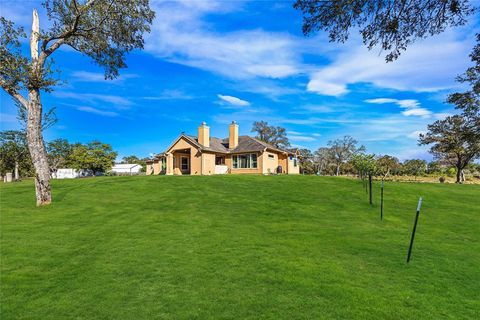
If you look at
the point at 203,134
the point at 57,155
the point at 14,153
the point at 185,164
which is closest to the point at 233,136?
the point at 203,134

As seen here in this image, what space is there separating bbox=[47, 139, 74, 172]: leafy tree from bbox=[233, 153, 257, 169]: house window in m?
37.2

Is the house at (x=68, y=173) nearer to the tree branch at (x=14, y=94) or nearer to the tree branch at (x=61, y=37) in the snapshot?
the tree branch at (x=14, y=94)

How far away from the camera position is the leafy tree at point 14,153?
41219 millimetres

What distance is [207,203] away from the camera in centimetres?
1311

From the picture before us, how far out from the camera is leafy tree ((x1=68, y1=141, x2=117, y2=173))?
49844 millimetres

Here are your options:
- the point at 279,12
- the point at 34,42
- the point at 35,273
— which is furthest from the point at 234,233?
the point at 34,42

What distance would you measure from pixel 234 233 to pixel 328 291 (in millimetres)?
4064

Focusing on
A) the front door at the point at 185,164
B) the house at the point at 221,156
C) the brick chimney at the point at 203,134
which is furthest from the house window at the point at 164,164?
the brick chimney at the point at 203,134

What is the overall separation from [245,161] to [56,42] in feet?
75.2

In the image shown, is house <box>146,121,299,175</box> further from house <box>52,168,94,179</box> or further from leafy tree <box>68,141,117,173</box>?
house <box>52,168,94,179</box>

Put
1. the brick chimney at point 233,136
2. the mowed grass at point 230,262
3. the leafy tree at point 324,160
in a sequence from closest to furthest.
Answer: the mowed grass at point 230,262, the brick chimney at point 233,136, the leafy tree at point 324,160

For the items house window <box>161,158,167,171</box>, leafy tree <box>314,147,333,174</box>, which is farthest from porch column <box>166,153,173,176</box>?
leafy tree <box>314,147,333,174</box>

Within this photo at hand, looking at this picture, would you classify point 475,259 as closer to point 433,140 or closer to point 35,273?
point 35,273

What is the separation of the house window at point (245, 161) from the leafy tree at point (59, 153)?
1466 inches
